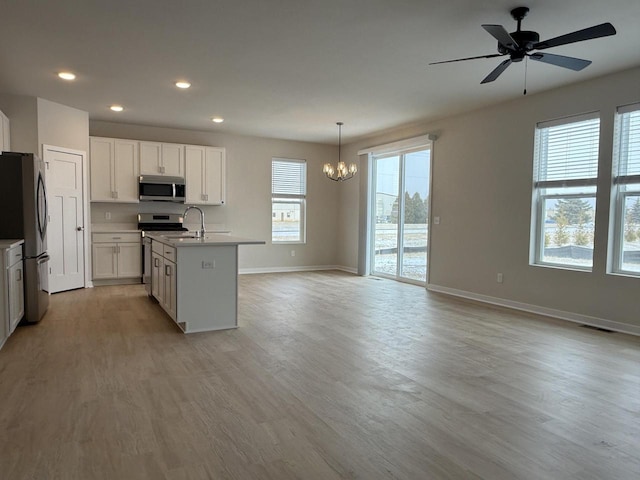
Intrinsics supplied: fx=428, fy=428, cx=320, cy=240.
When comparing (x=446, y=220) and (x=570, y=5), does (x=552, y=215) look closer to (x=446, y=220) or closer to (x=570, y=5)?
(x=446, y=220)

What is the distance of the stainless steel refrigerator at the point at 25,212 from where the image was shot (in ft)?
13.7

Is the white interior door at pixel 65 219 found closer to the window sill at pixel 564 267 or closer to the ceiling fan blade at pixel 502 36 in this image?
the ceiling fan blade at pixel 502 36

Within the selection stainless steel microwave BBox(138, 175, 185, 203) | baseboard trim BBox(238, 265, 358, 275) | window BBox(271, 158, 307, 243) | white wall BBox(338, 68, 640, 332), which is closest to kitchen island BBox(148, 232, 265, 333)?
stainless steel microwave BBox(138, 175, 185, 203)

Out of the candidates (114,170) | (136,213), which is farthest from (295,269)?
(114,170)

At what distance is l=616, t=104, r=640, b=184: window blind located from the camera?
14.1ft

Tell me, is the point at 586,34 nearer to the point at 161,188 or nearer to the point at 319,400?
the point at 319,400

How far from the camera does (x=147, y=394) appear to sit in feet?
8.86

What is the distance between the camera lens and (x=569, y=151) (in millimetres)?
4895

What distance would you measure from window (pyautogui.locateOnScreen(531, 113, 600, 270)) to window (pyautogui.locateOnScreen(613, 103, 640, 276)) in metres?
0.22

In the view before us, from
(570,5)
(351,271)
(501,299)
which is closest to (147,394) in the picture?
(570,5)

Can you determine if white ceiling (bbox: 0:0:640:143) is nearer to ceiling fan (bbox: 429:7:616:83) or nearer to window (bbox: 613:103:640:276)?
ceiling fan (bbox: 429:7:616:83)

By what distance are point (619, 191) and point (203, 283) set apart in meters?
4.33

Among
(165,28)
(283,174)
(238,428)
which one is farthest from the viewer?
(283,174)

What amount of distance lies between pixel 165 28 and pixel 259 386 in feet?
9.47
